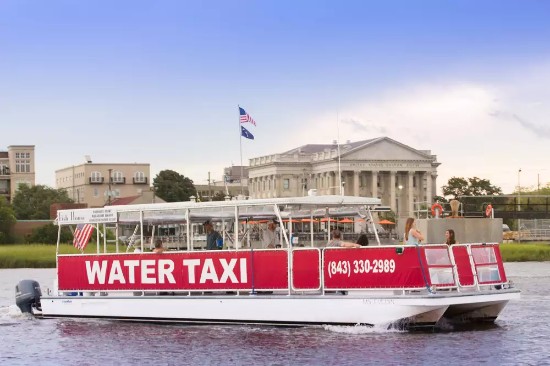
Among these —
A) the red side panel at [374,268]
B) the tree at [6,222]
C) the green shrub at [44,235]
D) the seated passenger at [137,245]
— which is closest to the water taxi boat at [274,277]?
the red side panel at [374,268]

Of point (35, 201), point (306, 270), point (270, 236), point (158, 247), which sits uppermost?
point (35, 201)

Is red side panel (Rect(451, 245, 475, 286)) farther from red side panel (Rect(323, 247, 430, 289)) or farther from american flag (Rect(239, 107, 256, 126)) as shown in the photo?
american flag (Rect(239, 107, 256, 126))

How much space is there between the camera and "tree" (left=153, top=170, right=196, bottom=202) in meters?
187

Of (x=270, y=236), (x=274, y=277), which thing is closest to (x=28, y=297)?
(x=270, y=236)

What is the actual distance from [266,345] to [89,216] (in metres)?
7.90

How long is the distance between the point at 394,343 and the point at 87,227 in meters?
10.6

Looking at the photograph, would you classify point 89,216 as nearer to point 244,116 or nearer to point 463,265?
point 244,116

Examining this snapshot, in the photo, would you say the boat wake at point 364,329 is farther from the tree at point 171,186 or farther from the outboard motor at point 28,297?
the tree at point 171,186

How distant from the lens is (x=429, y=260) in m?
29.3

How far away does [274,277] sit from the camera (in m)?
31.0

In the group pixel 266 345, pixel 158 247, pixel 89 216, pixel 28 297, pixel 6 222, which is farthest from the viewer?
pixel 6 222

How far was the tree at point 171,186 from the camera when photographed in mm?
187375

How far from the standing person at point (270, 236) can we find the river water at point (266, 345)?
7.80 feet

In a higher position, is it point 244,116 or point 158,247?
point 244,116
